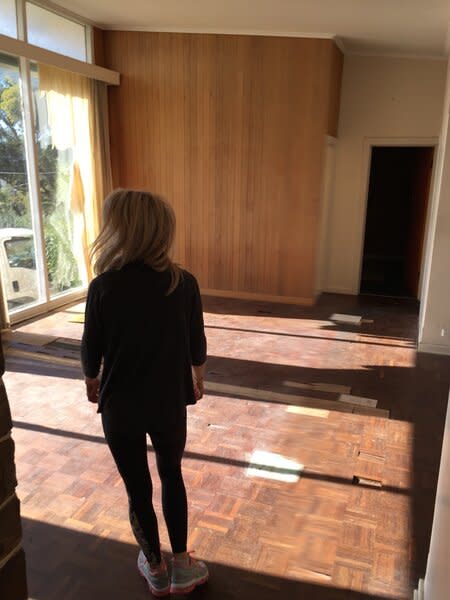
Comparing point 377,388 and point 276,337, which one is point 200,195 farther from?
point 377,388

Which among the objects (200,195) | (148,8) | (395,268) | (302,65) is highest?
(148,8)

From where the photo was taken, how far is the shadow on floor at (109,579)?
6.38 feet

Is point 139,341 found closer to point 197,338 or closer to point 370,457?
point 197,338

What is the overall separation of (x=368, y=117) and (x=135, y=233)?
19.2 ft

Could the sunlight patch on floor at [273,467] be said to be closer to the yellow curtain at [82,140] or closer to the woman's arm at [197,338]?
the woman's arm at [197,338]

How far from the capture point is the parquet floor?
205 centimetres

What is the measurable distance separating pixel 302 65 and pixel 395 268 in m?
4.84

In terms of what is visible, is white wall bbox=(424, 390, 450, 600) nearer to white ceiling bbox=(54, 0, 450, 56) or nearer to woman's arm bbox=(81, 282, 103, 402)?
woman's arm bbox=(81, 282, 103, 402)

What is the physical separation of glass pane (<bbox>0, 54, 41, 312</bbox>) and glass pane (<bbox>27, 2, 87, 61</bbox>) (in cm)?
44

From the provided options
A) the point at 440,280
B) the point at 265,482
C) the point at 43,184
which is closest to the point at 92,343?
the point at 265,482

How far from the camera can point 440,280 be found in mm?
4629

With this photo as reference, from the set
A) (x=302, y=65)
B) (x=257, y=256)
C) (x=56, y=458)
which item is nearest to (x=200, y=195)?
(x=257, y=256)

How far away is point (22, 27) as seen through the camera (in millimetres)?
4953

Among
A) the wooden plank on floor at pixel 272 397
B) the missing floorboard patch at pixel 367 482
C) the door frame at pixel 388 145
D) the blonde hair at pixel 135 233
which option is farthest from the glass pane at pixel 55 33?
the missing floorboard patch at pixel 367 482
